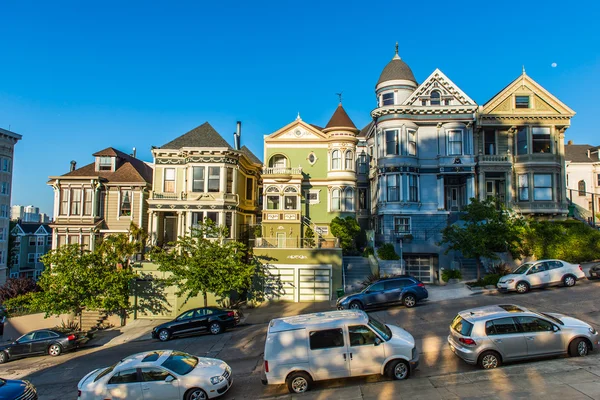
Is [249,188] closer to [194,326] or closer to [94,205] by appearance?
[94,205]

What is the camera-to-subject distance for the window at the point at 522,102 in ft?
102

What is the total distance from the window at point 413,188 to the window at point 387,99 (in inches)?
292

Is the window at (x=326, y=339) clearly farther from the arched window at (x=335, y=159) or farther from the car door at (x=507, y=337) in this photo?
the arched window at (x=335, y=159)

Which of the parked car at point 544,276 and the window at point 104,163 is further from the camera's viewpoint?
the window at point 104,163

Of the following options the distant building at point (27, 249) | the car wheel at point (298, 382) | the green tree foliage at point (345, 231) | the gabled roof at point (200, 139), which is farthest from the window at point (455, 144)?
the distant building at point (27, 249)

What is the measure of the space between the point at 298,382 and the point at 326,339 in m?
1.36

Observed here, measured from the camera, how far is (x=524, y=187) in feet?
99.5

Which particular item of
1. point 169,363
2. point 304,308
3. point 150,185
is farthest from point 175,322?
point 150,185

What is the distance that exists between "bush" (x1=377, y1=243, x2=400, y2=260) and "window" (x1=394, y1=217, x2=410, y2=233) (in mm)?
2722

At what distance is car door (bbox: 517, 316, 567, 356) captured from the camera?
10805 mm

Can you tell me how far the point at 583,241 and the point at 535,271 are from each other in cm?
755

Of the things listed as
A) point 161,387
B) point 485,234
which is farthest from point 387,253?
point 161,387

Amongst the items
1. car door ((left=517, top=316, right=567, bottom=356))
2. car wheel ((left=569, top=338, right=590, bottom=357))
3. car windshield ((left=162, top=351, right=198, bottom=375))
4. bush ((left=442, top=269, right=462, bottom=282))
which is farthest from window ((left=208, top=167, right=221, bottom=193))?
car wheel ((left=569, top=338, right=590, bottom=357))

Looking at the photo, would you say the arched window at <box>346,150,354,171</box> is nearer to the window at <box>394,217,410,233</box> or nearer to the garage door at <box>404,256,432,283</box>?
the window at <box>394,217,410,233</box>
